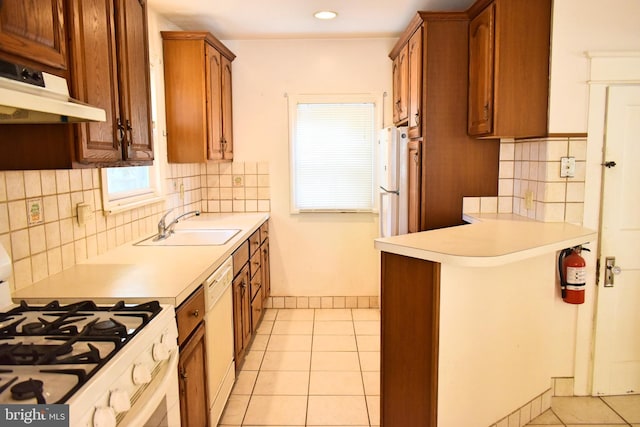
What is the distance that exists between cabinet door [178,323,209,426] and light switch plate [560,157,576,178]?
83.1 inches

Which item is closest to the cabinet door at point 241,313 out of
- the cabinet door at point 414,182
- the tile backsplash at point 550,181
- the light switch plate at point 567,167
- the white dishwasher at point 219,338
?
the white dishwasher at point 219,338

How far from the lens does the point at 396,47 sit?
13.0 feet

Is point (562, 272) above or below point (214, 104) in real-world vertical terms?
below

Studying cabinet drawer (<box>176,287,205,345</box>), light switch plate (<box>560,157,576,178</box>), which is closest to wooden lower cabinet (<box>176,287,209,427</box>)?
cabinet drawer (<box>176,287,205,345</box>)

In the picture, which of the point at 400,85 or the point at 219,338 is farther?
the point at 400,85

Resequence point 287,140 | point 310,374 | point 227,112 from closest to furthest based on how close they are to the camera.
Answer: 1. point 310,374
2. point 227,112
3. point 287,140

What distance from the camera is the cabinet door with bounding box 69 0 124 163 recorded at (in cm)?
168

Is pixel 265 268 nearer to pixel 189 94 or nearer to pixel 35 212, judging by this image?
pixel 189 94

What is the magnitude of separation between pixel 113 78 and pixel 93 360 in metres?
1.24

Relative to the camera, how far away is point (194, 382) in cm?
203

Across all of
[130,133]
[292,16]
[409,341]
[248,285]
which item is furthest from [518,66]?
[248,285]

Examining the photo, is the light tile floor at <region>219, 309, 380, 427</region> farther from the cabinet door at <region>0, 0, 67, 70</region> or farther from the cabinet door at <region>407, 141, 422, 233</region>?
the cabinet door at <region>0, 0, 67, 70</region>

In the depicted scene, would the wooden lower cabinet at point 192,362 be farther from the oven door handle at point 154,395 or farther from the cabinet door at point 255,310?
the cabinet door at point 255,310

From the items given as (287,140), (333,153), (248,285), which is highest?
(287,140)
